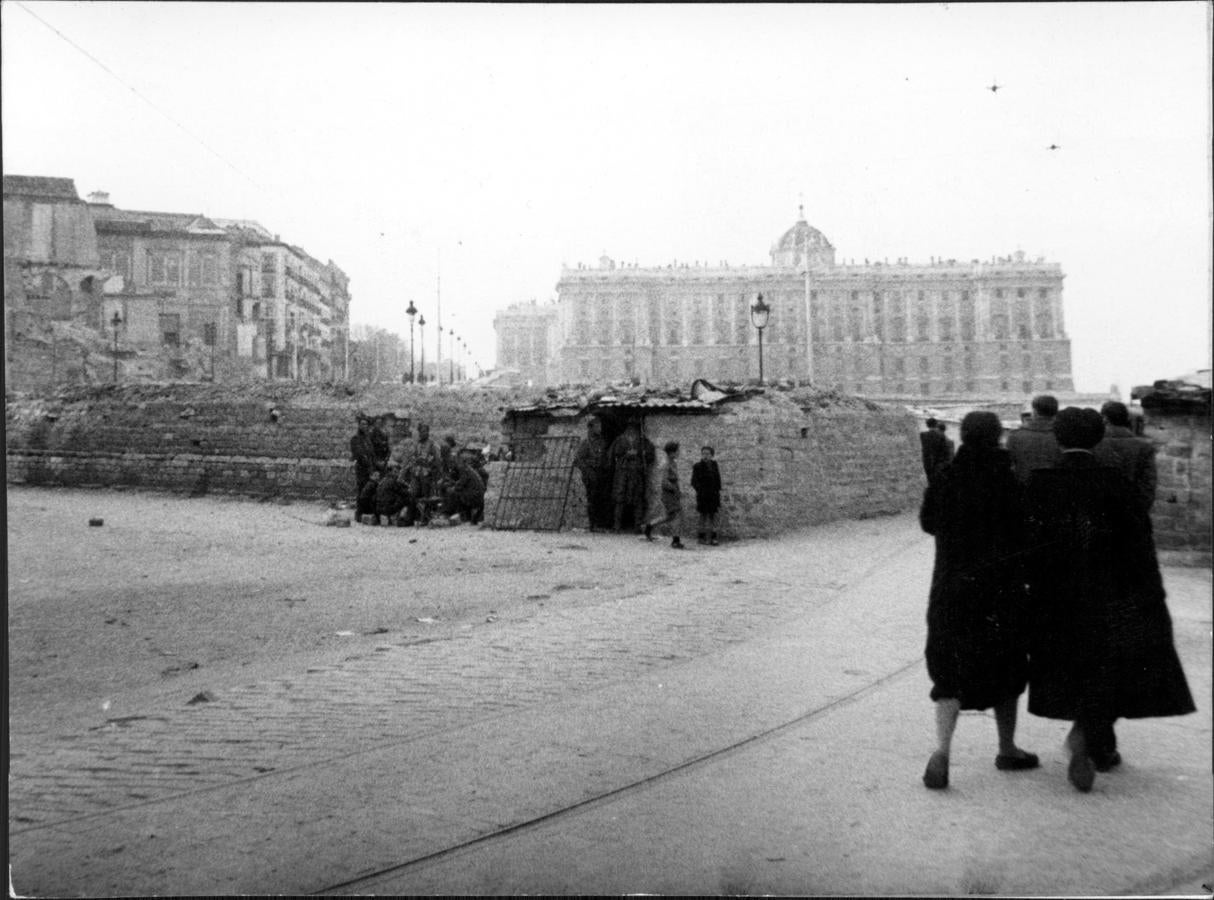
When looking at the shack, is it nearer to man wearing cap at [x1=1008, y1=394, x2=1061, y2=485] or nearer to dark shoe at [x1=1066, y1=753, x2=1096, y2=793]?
man wearing cap at [x1=1008, y1=394, x2=1061, y2=485]

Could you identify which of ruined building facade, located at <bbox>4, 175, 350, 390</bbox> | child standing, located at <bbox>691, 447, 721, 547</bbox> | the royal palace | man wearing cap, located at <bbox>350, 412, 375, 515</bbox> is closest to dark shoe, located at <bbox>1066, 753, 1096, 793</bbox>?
the royal palace

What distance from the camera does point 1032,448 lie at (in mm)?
3578

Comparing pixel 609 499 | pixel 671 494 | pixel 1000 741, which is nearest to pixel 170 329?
pixel 1000 741

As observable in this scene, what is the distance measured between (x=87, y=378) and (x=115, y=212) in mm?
2018

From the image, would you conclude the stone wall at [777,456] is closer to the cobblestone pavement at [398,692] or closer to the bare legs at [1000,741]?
the cobblestone pavement at [398,692]

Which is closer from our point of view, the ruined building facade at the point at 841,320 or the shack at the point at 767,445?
the ruined building facade at the point at 841,320

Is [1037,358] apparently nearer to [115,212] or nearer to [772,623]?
[772,623]

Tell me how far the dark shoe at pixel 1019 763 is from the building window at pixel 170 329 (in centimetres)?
529

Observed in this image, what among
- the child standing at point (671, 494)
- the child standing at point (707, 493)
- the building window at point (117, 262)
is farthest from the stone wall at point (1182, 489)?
the child standing at point (671, 494)

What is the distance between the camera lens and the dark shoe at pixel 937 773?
3553 mm

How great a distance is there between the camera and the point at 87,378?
652 cm

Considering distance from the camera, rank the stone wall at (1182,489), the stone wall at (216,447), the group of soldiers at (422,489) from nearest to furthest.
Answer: the stone wall at (1182,489) → the group of soldiers at (422,489) → the stone wall at (216,447)

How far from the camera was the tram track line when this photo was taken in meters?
3.21

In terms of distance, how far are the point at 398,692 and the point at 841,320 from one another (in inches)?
136
